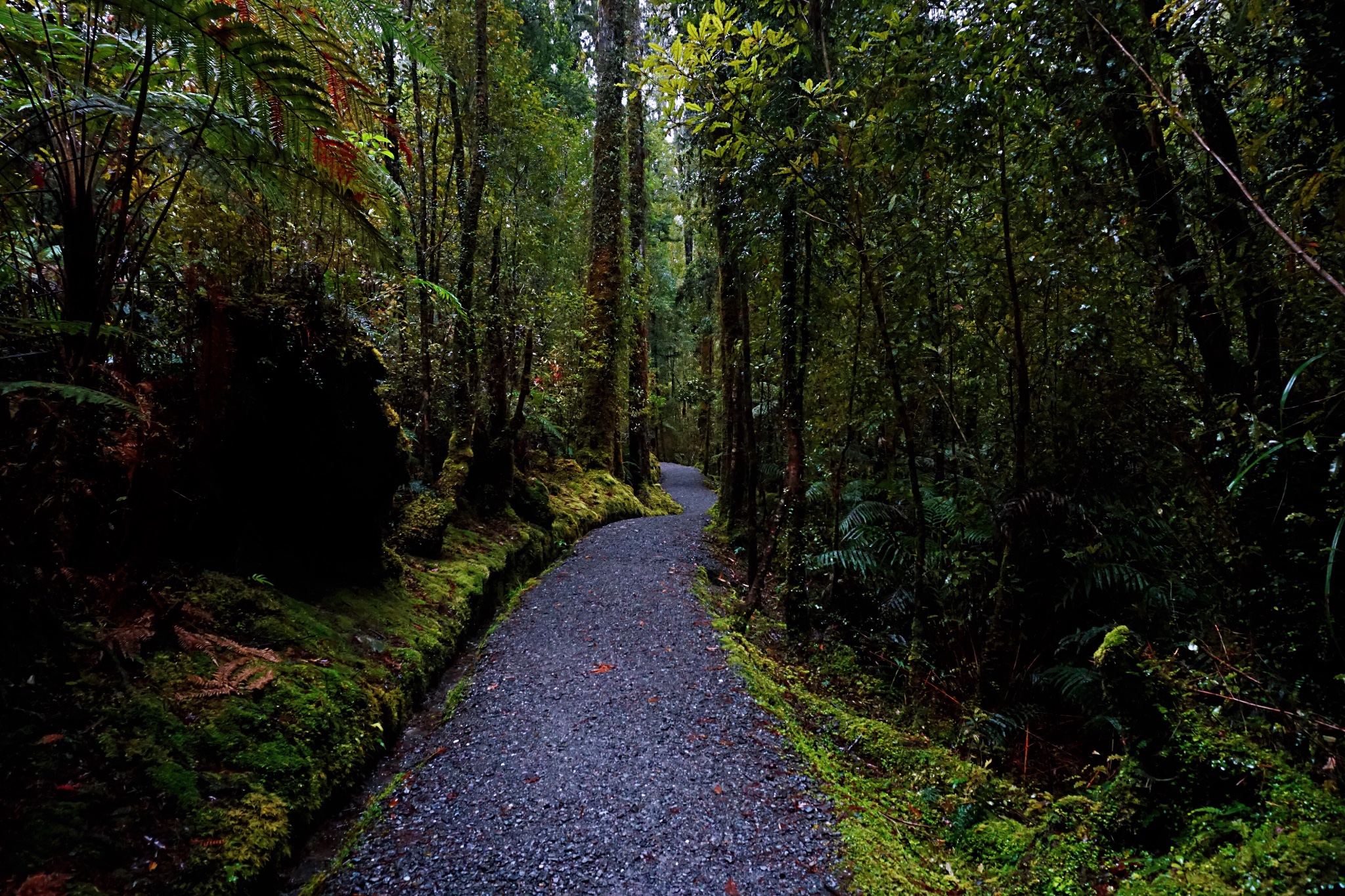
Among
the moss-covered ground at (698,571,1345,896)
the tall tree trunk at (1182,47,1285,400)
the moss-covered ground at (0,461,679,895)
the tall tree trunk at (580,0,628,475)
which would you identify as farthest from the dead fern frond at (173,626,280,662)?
the tall tree trunk at (580,0,628,475)

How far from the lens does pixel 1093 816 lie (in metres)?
2.49

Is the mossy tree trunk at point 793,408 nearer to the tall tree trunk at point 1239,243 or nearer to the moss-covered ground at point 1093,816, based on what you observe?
the moss-covered ground at point 1093,816

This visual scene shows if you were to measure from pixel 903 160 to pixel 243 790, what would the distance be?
17.0 ft

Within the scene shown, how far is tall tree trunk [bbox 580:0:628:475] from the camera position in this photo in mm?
11438

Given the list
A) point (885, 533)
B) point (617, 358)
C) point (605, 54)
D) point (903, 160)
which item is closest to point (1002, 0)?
point (903, 160)

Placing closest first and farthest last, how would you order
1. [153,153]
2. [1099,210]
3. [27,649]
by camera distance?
[27,649], [153,153], [1099,210]

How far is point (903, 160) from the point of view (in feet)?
13.0

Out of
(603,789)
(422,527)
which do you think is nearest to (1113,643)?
(603,789)

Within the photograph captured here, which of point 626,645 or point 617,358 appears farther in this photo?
point 617,358

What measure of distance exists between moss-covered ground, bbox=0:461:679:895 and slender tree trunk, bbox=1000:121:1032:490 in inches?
185

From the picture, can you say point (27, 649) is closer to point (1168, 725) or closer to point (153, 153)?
point (153, 153)

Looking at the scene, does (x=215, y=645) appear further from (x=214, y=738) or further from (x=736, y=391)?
(x=736, y=391)

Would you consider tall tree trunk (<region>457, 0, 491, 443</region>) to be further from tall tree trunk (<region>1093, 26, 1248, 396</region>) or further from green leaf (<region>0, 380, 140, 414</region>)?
tall tree trunk (<region>1093, 26, 1248, 396</region>)

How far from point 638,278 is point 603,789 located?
12196 mm
